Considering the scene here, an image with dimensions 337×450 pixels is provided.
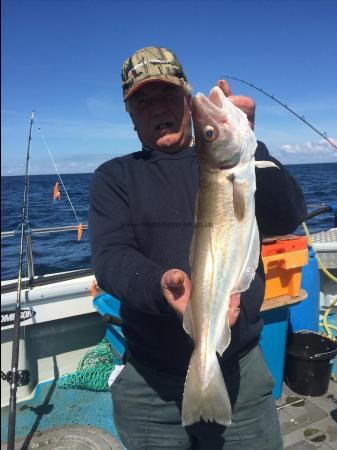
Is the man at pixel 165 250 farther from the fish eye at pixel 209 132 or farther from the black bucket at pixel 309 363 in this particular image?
the black bucket at pixel 309 363

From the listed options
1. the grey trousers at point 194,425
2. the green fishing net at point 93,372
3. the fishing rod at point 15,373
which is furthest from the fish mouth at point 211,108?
the green fishing net at point 93,372

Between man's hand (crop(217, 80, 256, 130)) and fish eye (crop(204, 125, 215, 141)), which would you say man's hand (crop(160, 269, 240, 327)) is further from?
man's hand (crop(217, 80, 256, 130))

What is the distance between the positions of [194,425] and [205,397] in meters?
0.42

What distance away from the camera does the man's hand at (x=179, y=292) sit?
6.41 feet

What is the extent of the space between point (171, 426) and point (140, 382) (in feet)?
1.05

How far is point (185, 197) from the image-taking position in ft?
8.30

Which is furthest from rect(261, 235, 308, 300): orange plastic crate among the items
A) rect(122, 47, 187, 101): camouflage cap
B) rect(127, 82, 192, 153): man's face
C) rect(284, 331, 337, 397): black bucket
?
rect(122, 47, 187, 101): camouflage cap

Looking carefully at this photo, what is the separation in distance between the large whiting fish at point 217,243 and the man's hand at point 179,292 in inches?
1.2

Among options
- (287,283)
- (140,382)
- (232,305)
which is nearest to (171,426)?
(140,382)

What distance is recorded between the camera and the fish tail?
2.13 metres

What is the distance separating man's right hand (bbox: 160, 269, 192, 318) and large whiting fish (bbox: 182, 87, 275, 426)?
37 mm

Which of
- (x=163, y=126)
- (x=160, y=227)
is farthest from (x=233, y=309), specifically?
(x=163, y=126)

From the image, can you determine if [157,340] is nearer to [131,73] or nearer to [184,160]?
[184,160]

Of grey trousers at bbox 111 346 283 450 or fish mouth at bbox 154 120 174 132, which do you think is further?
fish mouth at bbox 154 120 174 132
